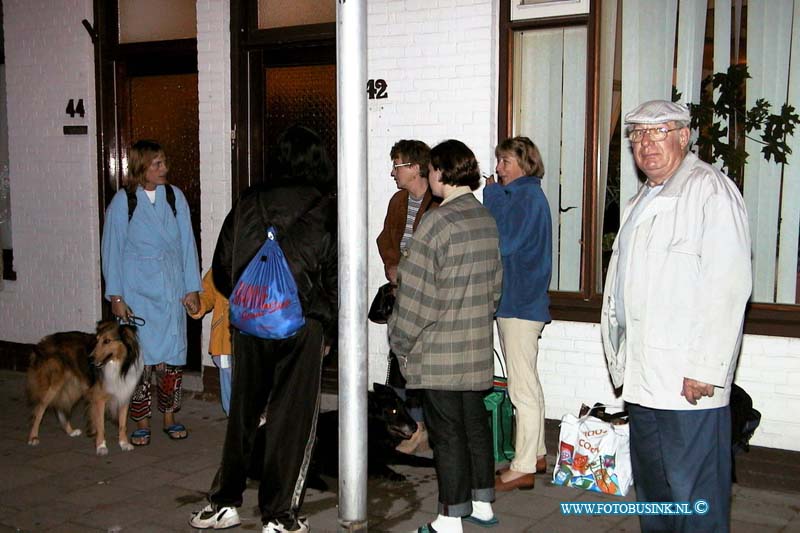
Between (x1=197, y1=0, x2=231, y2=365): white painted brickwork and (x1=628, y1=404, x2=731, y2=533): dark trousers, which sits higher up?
(x1=197, y1=0, x2=231, y2=365): white painted brickwork

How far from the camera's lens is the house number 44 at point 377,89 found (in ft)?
23.3

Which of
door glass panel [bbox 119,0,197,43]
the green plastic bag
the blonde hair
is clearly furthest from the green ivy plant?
door glass panel [bbox 119,0,197,43]

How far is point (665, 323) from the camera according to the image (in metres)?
3.69

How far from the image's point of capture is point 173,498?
5.62 meters

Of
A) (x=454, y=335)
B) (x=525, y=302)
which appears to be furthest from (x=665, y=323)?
(x=525, y=302)

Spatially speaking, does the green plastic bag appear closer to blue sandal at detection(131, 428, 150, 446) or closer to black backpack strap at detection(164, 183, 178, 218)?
blue sandal at detection(131, 428, 150, 446)

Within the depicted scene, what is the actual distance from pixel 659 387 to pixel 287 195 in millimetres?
2139

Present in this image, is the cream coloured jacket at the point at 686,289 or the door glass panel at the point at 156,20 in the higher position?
the door glass panel at the point at 156,20

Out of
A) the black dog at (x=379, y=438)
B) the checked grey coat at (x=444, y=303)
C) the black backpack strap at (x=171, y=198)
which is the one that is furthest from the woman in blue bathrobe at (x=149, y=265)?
the checked grey coat at (x=444, y=303)

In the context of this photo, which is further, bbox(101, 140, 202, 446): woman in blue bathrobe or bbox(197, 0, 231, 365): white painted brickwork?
bbox(197, 0, 231, 365): white painted brickwork

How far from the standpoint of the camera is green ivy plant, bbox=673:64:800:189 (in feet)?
19.5

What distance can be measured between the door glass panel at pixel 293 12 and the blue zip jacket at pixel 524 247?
9.21 feet

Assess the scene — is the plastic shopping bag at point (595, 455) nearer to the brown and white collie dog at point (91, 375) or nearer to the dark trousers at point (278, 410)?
the dark trousers at point (278, 410)

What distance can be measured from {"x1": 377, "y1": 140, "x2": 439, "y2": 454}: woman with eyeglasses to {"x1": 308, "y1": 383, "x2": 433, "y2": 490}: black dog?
0.27 ft
